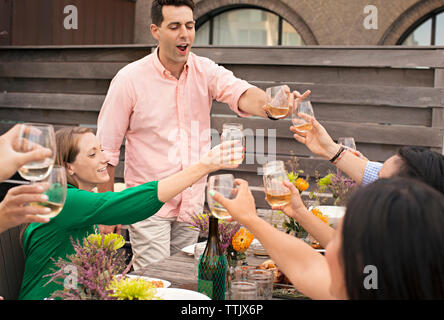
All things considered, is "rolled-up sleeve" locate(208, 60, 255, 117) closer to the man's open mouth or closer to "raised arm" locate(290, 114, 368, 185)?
the man's open mouth

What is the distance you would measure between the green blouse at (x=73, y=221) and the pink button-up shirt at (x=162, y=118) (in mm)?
810

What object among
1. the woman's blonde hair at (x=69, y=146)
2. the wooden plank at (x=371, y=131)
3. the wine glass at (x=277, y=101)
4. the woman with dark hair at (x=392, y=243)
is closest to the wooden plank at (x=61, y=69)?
the wooden plank at (x=371, y=131)

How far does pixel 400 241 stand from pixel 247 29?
7278mm

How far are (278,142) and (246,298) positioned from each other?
3056mm

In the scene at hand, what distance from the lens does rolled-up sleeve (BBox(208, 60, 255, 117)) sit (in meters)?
2.61

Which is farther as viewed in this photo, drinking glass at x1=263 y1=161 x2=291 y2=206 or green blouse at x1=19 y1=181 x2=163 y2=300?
green blouse at x1=19 y1=181 x2=163 y2=300

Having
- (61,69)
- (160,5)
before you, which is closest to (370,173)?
(160,5)

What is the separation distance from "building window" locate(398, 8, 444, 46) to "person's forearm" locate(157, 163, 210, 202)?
602 centimetres

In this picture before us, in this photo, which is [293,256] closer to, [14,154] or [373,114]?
[14,154]

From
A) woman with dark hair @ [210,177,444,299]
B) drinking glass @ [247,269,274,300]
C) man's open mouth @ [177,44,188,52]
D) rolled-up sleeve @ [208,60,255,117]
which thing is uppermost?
man's open mouth @ [177,44,188,52]

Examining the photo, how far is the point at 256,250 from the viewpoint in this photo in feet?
6.88

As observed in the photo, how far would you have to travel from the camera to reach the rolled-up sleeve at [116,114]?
259cm

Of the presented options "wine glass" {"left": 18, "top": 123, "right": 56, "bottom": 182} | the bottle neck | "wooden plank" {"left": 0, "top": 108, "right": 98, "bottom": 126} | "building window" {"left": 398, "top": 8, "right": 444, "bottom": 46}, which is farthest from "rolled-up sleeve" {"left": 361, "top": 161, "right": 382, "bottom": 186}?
"building window" {"left": 398, "top": 8, "right": 444, "bottom": 46}

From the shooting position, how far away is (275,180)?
4.65 feet
